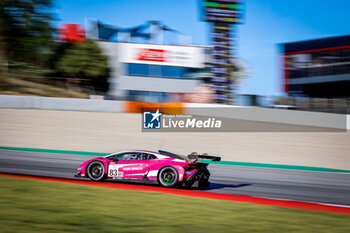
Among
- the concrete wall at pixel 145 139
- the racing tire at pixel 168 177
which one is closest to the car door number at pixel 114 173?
the racing tire at pixel 168 177

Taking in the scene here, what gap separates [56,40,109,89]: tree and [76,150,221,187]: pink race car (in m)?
29.2

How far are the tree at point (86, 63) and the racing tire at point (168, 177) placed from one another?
3009cm

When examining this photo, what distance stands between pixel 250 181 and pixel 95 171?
511cm

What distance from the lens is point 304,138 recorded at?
19672mm

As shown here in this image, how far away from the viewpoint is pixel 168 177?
30.9 feet

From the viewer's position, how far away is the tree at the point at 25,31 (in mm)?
36438

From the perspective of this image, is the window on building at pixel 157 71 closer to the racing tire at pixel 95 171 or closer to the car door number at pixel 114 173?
the racing tire at pixel 95 171

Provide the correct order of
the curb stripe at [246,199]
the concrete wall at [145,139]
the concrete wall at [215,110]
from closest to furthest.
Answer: the curb stripe at [246,199] < the concrete wall at [145,139] < the concrete wall at [215,110]

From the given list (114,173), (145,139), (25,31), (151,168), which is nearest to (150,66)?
(25,31)

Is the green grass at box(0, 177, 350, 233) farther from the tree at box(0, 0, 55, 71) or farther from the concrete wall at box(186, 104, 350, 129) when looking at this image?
the tree at box(0, 0, 55, 71)

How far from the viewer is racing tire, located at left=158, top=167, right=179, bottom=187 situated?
9.31m

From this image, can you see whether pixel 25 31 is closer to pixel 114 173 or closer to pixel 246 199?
pixel 114 173

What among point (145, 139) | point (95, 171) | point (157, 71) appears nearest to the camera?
point (95, 171)

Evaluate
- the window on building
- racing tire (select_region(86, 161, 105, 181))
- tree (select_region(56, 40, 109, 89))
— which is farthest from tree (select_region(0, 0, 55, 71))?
racing tire (select_region(86, 161, 105, 181))
